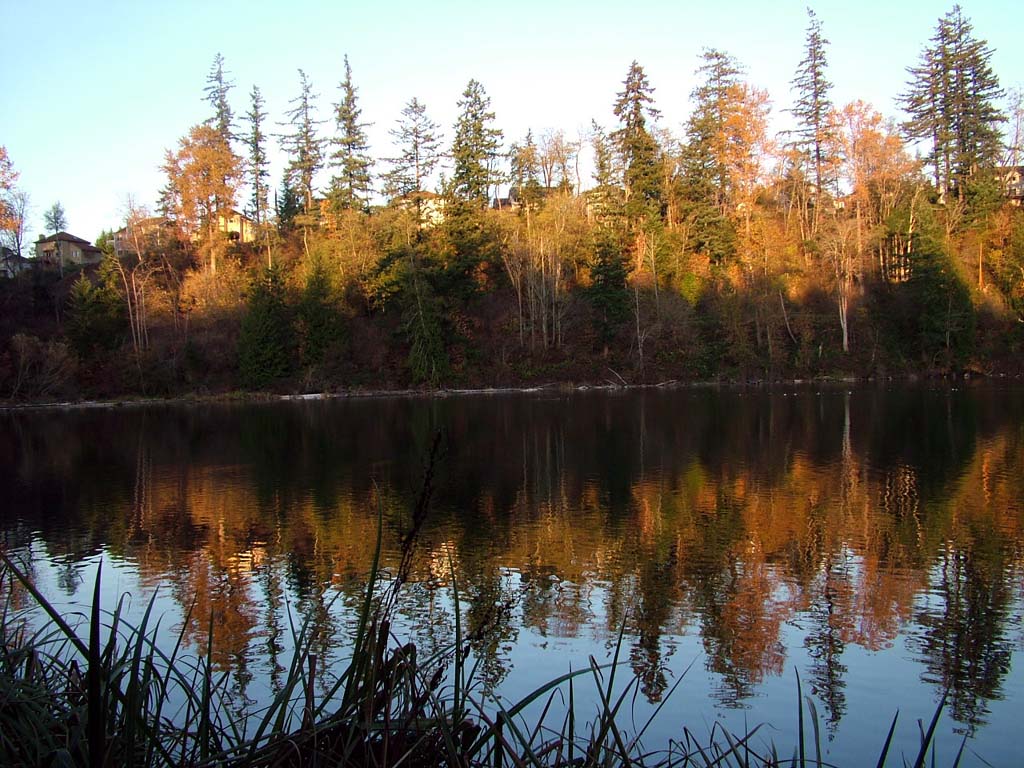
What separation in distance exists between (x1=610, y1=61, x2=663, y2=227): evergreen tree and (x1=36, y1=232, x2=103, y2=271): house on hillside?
50.7m

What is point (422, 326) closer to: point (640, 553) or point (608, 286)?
point (608, 286)

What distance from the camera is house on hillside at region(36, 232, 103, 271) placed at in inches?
→ 3032

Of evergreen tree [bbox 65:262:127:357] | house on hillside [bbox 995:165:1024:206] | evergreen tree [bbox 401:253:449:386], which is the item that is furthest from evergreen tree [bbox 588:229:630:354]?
evergreen tree [bbox 65:262:127:357]

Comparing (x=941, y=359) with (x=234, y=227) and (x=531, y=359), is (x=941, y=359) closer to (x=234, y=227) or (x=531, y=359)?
(x=531, y=359)

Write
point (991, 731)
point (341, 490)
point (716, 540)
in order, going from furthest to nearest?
point (341, 490) → point (716, 540) → point (991, 731)

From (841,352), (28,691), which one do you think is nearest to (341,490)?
(28,691)

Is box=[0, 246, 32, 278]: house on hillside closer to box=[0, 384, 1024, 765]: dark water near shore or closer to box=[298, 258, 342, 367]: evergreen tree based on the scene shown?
box=[298, 258, 342, 367]: evergreen tree

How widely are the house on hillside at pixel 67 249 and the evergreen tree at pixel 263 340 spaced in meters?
31.5

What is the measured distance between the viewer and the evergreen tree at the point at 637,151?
198 ft

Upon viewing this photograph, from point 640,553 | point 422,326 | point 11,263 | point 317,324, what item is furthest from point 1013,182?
point 11,263

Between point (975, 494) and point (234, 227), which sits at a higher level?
point (234, 227)

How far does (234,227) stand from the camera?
79.1 m

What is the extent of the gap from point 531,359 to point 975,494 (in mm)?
40571

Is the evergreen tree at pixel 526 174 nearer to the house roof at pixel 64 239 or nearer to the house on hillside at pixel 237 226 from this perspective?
the house on hillside at pixel 237 226
